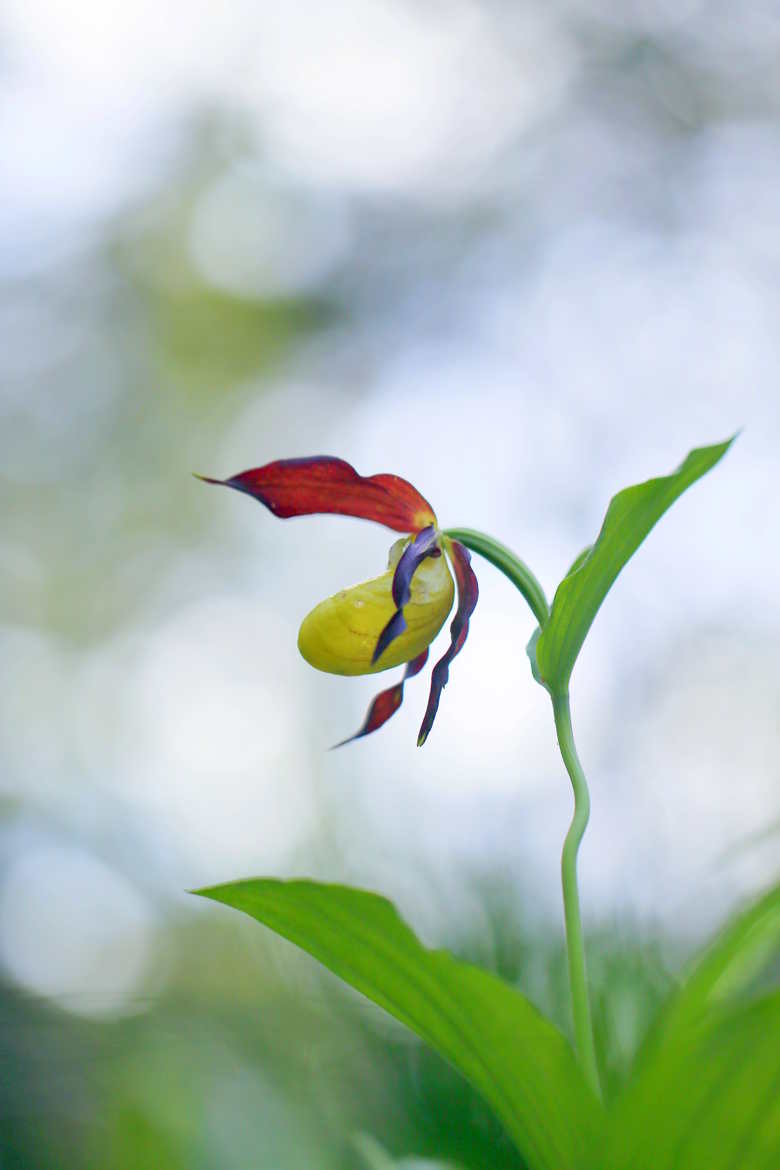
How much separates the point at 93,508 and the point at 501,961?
15.8 feet

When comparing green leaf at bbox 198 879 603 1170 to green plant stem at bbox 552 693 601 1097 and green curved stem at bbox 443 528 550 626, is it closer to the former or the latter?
green plant stem at bbox 552 693 601 1097

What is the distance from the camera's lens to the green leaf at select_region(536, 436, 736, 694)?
20.0 inches

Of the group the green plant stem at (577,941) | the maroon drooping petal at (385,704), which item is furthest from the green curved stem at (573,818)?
the maroon drooping petal at (385,704)

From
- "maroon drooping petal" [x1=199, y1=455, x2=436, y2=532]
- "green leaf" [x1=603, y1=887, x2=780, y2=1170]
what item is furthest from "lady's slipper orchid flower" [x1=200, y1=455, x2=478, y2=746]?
"green leaf" [x1=603, y1=887, x2=780, y2=1170]

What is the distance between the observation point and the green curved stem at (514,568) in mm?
596

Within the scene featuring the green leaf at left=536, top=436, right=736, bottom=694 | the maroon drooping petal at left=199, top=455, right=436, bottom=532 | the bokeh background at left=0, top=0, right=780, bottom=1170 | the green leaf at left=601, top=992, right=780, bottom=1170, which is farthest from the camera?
the bokeh background at left=0, top=0, right=780, bottom=1170

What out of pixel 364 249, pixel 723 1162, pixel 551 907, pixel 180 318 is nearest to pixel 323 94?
pixel 364 249

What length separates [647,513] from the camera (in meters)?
0.52

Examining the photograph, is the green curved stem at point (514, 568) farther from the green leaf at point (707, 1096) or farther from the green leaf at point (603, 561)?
the green leaf at point (707, 1096)

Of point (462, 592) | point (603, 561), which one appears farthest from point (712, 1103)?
point (462, 592)

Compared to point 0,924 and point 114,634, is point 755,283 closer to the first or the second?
point 114,634

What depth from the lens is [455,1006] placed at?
450 millimetres

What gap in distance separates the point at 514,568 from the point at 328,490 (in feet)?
0.45

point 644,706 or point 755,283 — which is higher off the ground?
point 755,283
